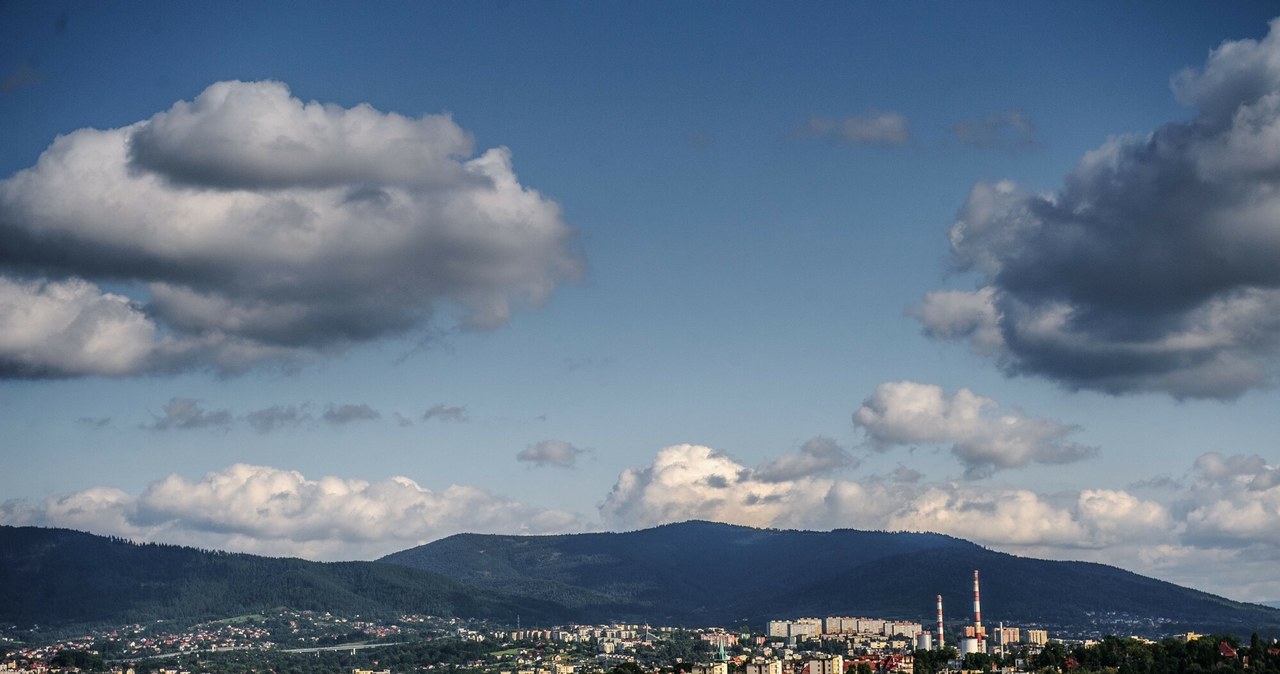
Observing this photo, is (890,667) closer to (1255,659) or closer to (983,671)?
(983,671)

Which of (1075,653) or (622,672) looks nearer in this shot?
(1075,653)

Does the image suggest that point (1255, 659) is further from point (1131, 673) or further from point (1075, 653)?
point (1075, 653)

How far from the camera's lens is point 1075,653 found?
584 ft

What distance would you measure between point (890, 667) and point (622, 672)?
32021mm

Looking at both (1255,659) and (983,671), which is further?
(983,671)

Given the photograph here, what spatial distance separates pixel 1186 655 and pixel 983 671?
86.1 feet

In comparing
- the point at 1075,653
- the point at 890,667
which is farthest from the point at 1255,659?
the point at 890,667

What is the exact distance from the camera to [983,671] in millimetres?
181375

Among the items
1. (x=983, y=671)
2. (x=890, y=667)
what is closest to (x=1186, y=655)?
(x=983, y=671)

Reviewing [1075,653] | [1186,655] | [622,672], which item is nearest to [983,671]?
[1075,653]

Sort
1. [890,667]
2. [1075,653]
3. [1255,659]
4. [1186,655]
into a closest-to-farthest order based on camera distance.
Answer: [1255,659], [1186,655], [1075,653], [890,667]

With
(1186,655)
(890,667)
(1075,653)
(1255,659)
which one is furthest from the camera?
(890,667)

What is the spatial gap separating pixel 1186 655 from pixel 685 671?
62258mm

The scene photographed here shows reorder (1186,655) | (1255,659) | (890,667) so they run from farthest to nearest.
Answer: (890,667) < (1186,655) < (1255,659)
